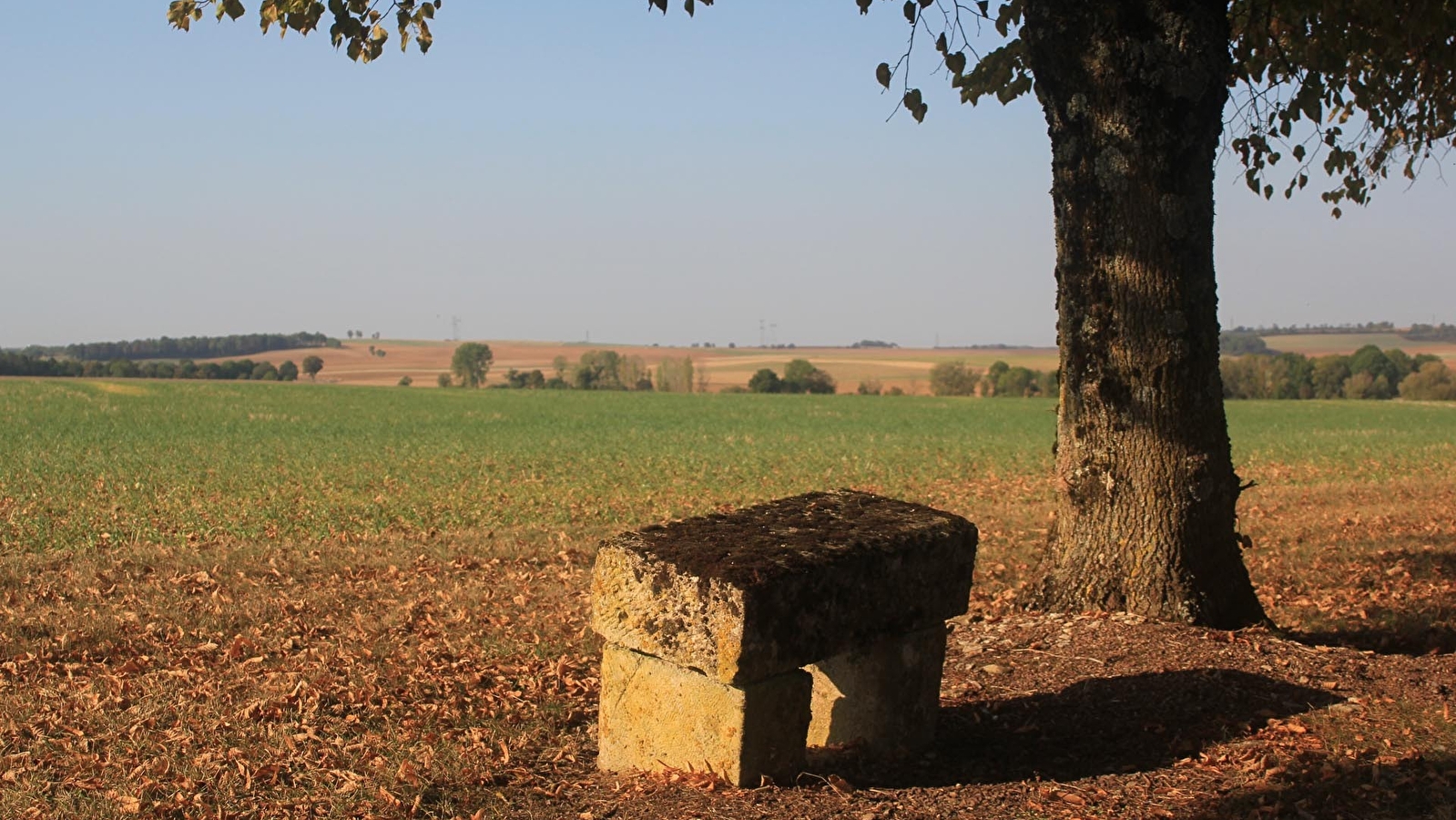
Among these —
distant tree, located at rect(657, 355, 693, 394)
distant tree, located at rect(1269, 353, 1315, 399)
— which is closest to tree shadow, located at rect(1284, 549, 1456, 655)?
distant tree, located at rect(1269, 353, 1315, 399)

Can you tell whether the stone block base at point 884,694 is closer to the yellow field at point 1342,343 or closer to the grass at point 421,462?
the grass at point 421,462

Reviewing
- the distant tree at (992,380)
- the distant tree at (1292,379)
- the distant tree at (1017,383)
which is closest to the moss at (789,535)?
the distant tree at (1017,383)

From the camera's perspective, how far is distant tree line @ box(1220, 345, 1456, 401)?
66.0m

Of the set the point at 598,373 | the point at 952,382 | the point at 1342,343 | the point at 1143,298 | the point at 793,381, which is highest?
the point at 1342,343

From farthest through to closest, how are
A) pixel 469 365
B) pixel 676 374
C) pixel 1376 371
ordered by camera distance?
pixel 469 365
pixel 676 374
pixel 1376 371

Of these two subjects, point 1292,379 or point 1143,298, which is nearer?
point 1143,298

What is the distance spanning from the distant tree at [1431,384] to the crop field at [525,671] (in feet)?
172

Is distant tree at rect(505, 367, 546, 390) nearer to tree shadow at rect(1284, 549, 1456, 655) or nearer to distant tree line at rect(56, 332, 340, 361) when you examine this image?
distant tree line at rect(56, 332, 340, 361)

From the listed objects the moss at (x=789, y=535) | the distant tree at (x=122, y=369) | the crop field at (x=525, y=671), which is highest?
the moss at (x=789, y=535)

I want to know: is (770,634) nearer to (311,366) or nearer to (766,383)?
(766,383)

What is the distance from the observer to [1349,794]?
15.9ft

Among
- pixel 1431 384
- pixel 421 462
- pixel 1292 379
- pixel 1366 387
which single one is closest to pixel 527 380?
pixel 1292 379

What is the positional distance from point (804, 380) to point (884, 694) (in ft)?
240

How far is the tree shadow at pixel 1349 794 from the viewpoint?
15.4 feet
